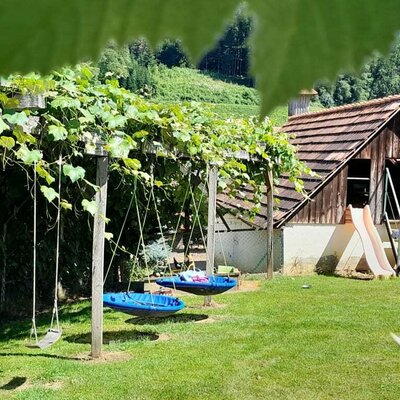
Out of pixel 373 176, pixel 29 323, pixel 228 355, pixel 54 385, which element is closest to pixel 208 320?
pixel 228 355

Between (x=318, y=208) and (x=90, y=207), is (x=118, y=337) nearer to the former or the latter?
(x=90, y=207)

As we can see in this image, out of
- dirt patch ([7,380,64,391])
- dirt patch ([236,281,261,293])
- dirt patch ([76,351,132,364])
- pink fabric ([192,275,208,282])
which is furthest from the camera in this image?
dirt patch ([236,281,261,293])

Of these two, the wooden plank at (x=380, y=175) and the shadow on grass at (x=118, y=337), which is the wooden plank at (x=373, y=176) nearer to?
the wooden plank at (x=380, y=175)

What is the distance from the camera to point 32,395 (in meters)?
4.71

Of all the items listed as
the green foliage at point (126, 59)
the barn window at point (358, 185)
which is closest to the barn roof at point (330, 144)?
the barn window at point (358, 185)

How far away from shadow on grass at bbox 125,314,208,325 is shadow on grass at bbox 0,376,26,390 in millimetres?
2277

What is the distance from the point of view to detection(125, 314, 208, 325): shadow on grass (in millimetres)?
7371

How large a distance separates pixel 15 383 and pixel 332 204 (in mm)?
7778

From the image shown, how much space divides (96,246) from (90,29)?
561 centimetres

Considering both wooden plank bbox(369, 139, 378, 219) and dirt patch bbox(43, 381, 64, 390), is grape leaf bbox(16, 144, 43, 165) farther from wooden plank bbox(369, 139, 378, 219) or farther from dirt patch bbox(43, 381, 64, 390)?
wooden plank bbox(369, 139, 378, 219)

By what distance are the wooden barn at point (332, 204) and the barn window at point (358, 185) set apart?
0.03 meters

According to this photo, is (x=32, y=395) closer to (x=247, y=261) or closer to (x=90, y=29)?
(x=90, y=29)

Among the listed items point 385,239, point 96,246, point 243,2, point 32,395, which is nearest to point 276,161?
point 385,239

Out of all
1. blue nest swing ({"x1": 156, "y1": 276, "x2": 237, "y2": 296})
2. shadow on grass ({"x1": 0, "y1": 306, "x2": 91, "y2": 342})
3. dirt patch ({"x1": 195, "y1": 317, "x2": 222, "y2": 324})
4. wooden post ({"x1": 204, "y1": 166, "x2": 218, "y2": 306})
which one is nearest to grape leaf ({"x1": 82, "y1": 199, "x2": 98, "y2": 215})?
blue nest swing ({"x1": 156, "y1": 276, "x2": 237, "y2": 296})
